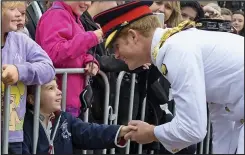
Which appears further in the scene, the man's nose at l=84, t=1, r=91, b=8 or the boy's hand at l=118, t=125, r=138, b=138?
the man's nose at l=84, t=1, r=91, b=8

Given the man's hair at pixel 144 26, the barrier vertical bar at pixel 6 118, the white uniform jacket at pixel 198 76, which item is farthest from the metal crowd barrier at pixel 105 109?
the white uniform jacket at pixel 198 76

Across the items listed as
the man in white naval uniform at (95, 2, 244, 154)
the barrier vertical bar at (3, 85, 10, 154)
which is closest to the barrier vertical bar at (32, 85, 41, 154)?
the barrier vertical bar at (3, 85, 10, 154)

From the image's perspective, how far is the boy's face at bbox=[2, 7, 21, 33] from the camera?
3023mm

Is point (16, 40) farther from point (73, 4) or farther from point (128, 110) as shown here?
point (128, 110)

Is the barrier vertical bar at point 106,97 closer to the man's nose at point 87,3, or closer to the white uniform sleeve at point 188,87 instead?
the man's nose at point 87,3

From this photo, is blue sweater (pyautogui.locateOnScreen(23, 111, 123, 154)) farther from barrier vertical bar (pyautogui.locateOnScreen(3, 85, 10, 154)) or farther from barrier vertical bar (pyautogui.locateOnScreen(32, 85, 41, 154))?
barrier vertical bar (pyautogui.locateOnScreen(3, 85, 10, 154))

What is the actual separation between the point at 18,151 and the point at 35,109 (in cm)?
26

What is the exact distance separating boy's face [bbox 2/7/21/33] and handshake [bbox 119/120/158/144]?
859mm

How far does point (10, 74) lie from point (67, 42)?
0.61 metres

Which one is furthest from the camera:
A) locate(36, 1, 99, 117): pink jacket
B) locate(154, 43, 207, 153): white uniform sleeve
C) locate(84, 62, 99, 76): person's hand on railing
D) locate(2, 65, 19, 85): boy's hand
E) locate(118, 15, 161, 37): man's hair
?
locate(84, 62, 99, 76): person's hand on railing

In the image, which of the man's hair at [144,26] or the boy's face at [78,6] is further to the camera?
the boy's face at [78,6]

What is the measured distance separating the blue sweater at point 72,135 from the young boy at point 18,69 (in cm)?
15

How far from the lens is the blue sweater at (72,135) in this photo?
10.1ft

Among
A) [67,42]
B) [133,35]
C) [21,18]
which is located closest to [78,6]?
[67,42]
